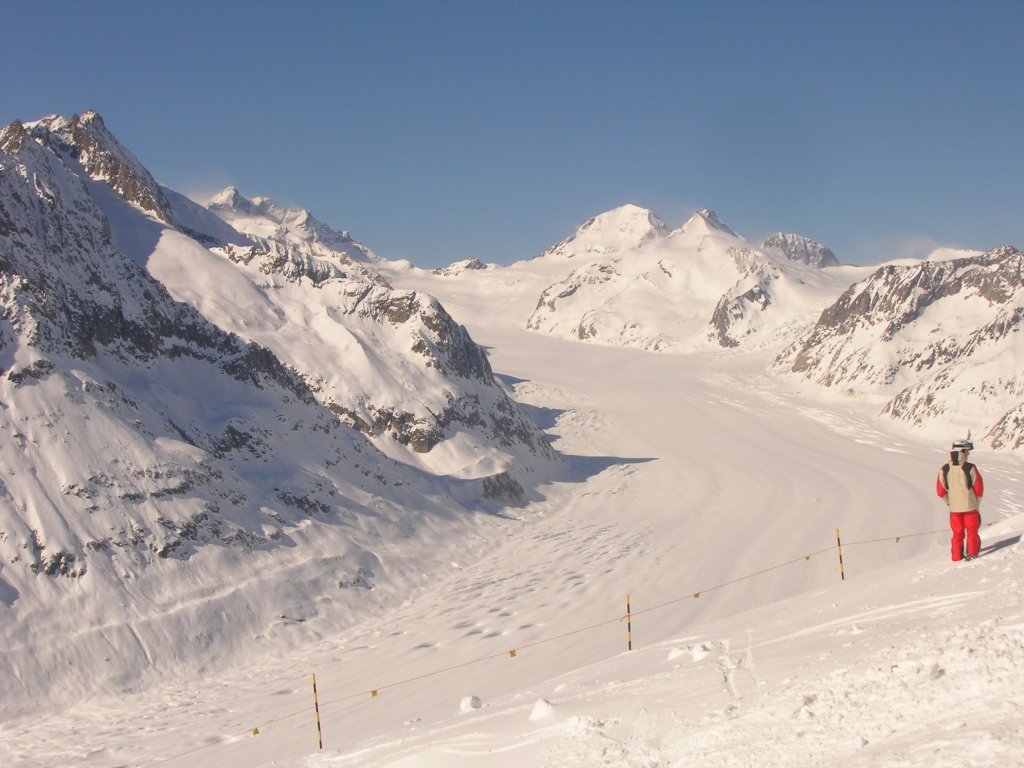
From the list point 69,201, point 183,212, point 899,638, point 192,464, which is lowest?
point 899,638

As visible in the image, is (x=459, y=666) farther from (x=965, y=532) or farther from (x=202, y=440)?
(x=202, y=440)

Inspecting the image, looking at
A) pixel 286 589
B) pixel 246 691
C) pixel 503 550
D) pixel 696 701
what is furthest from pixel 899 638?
pixel 503 550

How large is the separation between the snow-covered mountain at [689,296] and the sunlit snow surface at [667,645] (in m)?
55.2

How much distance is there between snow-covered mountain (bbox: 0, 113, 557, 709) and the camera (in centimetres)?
2350

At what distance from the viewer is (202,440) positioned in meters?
31.1

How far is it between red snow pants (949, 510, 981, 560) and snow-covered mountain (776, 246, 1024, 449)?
46590mm

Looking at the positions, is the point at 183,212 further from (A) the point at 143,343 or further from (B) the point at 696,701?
(B) the point at 696,701

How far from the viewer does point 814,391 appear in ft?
258

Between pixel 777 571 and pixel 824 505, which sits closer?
pixel 777 571

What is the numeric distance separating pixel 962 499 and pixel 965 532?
505 mm

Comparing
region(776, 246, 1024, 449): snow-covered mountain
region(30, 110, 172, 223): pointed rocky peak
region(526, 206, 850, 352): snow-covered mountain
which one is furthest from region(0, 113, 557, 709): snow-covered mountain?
region(526, 206, 850, 352): snow-covered mountain

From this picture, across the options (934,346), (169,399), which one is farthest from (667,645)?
(934,346)

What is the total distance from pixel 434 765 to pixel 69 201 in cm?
3421

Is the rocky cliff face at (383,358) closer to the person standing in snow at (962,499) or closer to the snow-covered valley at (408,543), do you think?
the snow-covered valley at (408,543)
